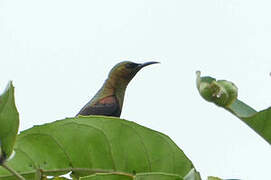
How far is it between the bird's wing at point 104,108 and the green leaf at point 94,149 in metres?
5.42

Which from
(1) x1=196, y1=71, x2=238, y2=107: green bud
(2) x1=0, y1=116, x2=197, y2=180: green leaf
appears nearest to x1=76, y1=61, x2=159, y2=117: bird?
(2) x1=0, y1=116, x2=197, y2=180: green leaf

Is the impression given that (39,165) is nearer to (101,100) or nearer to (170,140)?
(170,140)

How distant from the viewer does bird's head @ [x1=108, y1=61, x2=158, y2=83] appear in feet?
27.8

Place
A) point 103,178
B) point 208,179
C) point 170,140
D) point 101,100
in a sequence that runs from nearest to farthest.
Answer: point 103,178, point 208,179, point 170,140, point 101,100

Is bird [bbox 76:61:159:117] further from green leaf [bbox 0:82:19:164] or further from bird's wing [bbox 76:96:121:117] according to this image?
green leaf [bbox 0:82:19:164]

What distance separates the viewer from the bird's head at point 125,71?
8.47 meters

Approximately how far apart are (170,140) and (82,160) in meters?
0.31

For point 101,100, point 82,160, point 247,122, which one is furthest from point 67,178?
point 101,100

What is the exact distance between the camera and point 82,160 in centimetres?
204

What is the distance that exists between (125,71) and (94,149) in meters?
6.53

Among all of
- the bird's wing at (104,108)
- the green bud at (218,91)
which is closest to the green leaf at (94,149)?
the green bud at (218,91)

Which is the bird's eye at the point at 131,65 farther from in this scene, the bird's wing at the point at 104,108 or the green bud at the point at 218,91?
the green bud at the point at 218,91

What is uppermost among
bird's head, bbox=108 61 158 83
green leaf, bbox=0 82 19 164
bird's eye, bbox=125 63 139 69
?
green leaf, bbox=0 82 19 164

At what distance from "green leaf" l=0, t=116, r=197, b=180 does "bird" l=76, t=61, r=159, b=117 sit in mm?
5606
